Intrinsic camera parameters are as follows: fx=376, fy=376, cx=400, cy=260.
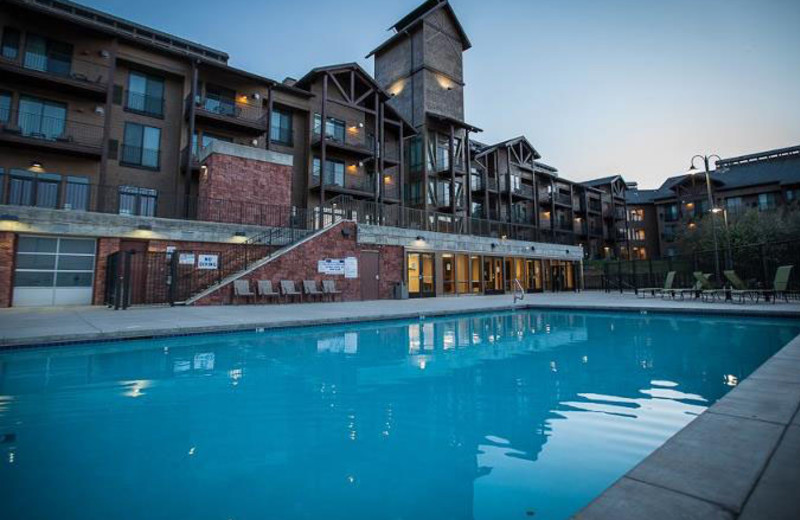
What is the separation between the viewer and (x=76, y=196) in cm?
1576

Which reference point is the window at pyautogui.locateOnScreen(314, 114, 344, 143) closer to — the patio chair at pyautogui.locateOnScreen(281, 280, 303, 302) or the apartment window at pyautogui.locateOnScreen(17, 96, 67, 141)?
the patio chair at pyautogui.locateOnScreen(281, 280, 303, 302)

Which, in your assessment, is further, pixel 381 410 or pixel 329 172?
pixel 329 172

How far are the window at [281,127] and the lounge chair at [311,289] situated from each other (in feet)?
32.0

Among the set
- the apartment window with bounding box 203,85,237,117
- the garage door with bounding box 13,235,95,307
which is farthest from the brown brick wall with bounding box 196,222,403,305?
the apartment window with bounding box 203,85,237,117

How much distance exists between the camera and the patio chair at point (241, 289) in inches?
534

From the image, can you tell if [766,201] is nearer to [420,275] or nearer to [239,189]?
[420,275]

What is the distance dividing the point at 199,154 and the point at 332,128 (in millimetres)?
8008

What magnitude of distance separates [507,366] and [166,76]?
21.0 meters

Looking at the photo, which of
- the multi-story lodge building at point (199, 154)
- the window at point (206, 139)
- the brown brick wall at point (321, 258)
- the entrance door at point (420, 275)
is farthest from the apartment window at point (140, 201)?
the entrance door at point (420, 275)

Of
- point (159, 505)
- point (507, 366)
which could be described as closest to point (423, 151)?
point (507, 366)

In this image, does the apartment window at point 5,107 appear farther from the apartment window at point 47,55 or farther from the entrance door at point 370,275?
the entrance door at point 370,275

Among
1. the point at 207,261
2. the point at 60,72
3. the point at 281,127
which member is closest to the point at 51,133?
the point at 60,72

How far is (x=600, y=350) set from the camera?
7016 millimetres

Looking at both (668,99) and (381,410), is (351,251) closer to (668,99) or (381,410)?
(381,410)
